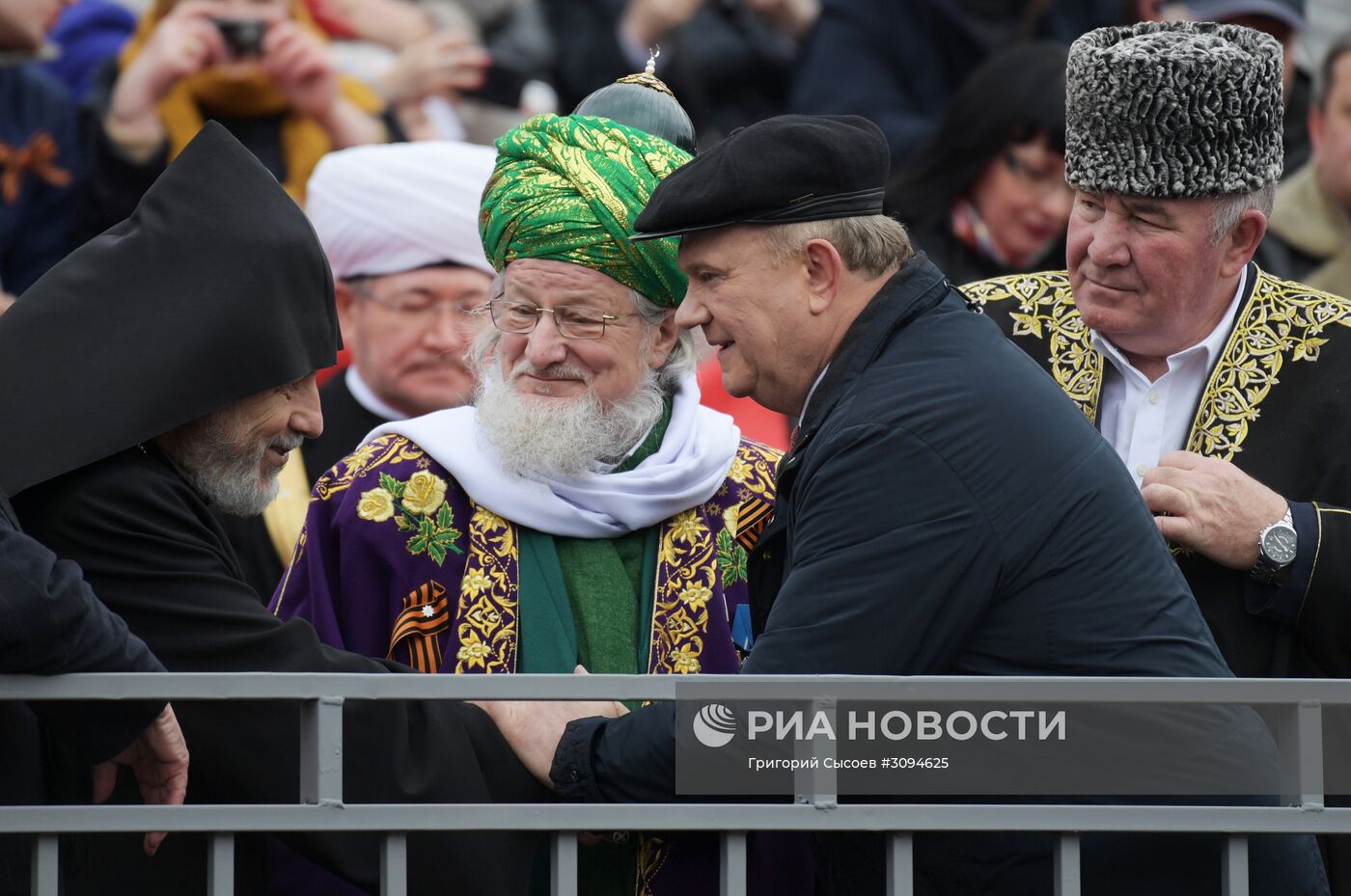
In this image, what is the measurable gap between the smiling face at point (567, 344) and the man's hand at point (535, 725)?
0.76 m

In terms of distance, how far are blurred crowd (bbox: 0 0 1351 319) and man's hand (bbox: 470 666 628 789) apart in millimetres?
2975

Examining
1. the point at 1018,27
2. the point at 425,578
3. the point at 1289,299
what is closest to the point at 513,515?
the point at 425,578

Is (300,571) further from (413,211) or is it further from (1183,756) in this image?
(413,211)

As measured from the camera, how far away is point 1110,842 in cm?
295

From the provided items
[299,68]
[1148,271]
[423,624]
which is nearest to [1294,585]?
[1148,271]

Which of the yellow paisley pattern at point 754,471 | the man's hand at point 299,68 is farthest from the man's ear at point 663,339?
the man's hand at point 299,68

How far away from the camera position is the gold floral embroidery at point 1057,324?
3.85 m

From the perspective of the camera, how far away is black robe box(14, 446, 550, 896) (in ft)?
9.91

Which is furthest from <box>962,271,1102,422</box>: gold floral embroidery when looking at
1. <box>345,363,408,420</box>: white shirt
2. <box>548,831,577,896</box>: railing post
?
<box>345,363,408,420</box>: white shirt

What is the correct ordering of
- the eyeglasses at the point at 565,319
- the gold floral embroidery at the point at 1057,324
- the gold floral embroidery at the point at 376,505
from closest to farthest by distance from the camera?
the gold floral embroidery at the point at 376,505 → the gold floral embroidery at the point at 1057,324 → the eyeglasses at the point at 565,319

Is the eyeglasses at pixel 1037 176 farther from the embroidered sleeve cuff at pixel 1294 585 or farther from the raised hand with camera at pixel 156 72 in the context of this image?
the embroidered sleeve cuff at pixel 1294 585

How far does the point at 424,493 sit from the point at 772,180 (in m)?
0.95

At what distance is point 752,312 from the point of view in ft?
10.9

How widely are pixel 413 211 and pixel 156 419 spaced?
2.70 meters
